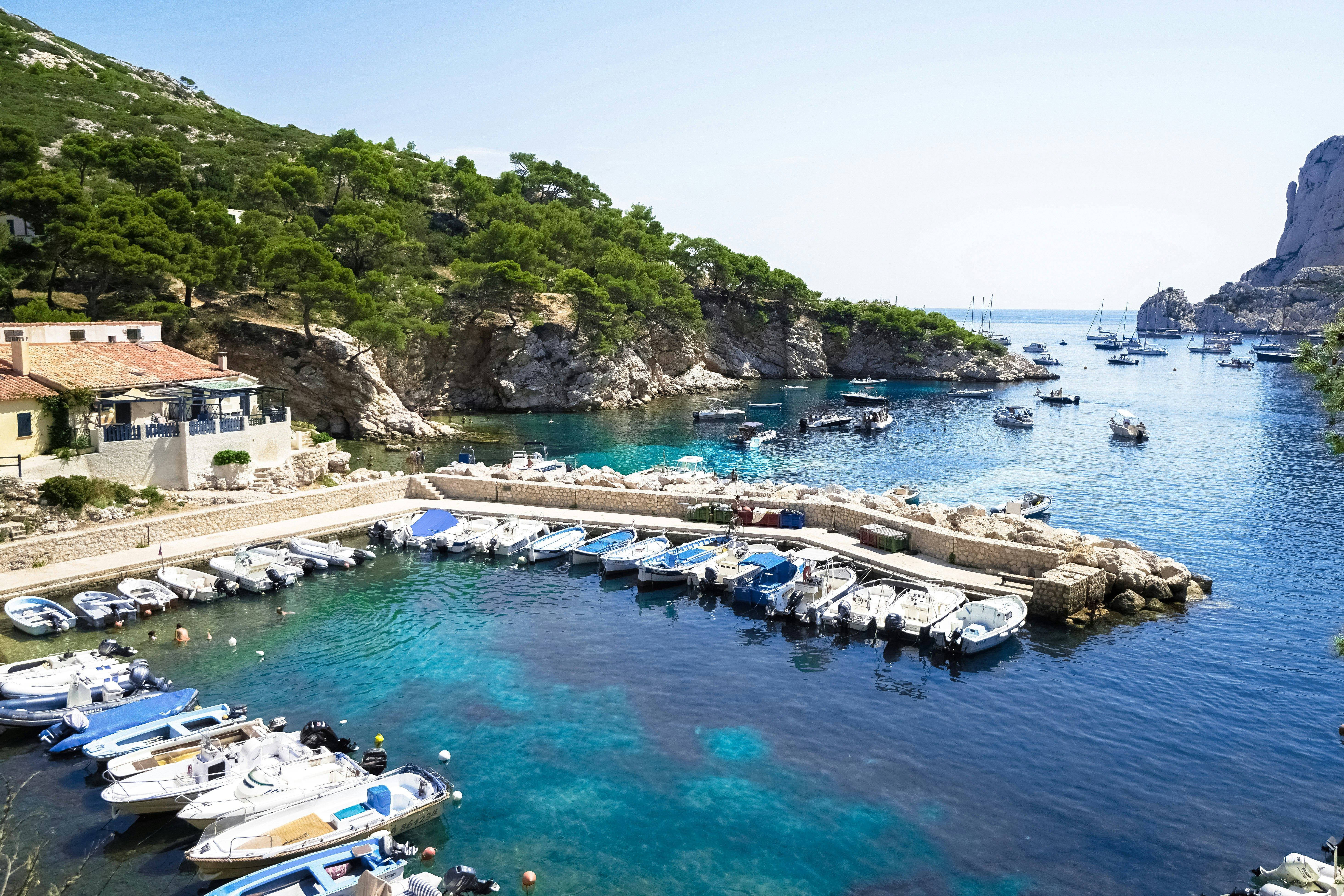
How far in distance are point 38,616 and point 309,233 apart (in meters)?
44.8

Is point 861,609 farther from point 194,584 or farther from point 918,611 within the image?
point 194,584

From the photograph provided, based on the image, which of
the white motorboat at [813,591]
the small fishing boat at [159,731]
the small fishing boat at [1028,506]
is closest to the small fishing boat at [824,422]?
the small fishing boat at [1028,506]

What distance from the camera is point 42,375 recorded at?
98.0ft

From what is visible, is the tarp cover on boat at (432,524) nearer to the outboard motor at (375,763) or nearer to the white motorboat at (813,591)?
the white motorboat at (813,591)

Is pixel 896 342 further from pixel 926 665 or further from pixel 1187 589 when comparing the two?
pixel 926 665

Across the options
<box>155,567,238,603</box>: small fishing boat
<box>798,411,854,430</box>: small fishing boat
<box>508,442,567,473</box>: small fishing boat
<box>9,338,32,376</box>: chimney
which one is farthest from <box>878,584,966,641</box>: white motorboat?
<box>798,411,854,430</box>: small fishing boat

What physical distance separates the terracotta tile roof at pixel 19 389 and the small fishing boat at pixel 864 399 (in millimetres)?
64533

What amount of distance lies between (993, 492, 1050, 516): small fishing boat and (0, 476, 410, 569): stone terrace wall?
2641 cm

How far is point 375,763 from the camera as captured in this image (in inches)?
632

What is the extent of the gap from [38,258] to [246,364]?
1196 cm

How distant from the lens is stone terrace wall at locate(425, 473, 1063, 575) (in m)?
27.4

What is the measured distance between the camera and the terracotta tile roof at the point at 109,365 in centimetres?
3041

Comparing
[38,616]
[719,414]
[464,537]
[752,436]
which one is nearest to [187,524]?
[38,616]

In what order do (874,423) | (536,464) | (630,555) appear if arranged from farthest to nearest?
(874,423) → (536,464) → (630,555)
